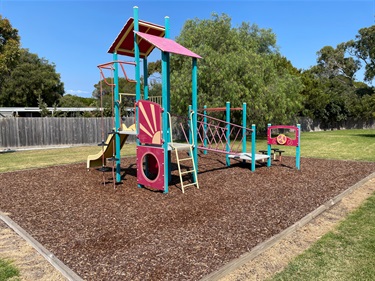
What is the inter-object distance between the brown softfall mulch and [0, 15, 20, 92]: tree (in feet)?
29.8

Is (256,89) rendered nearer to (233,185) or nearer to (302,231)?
(233,185)

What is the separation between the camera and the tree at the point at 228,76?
17.0m

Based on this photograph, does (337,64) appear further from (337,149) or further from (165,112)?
(165,112)

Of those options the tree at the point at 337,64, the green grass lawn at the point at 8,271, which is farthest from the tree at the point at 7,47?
the tree at the point at 337,64

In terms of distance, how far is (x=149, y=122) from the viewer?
6.47m

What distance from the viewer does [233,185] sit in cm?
715

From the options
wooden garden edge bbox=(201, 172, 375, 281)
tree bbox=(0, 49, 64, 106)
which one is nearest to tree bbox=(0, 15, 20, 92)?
wooden garden edge bbox=(201, 172, 375, 281)

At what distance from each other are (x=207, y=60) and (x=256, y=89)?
355 centimetres

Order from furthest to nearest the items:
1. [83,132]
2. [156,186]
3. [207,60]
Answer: [83,132], [207,60], [156,186]

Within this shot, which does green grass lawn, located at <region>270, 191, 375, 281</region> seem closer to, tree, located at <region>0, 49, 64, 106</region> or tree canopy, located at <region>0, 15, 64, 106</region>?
tree canopy, located at <region>0, 15, 64, 106</region>

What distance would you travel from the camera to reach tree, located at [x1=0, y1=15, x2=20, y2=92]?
49.5ft

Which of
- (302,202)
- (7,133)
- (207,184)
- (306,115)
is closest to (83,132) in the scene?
(7,133)

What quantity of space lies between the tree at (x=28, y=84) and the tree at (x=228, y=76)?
92.8ft

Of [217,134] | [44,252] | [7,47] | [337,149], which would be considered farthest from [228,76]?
[44,252]
